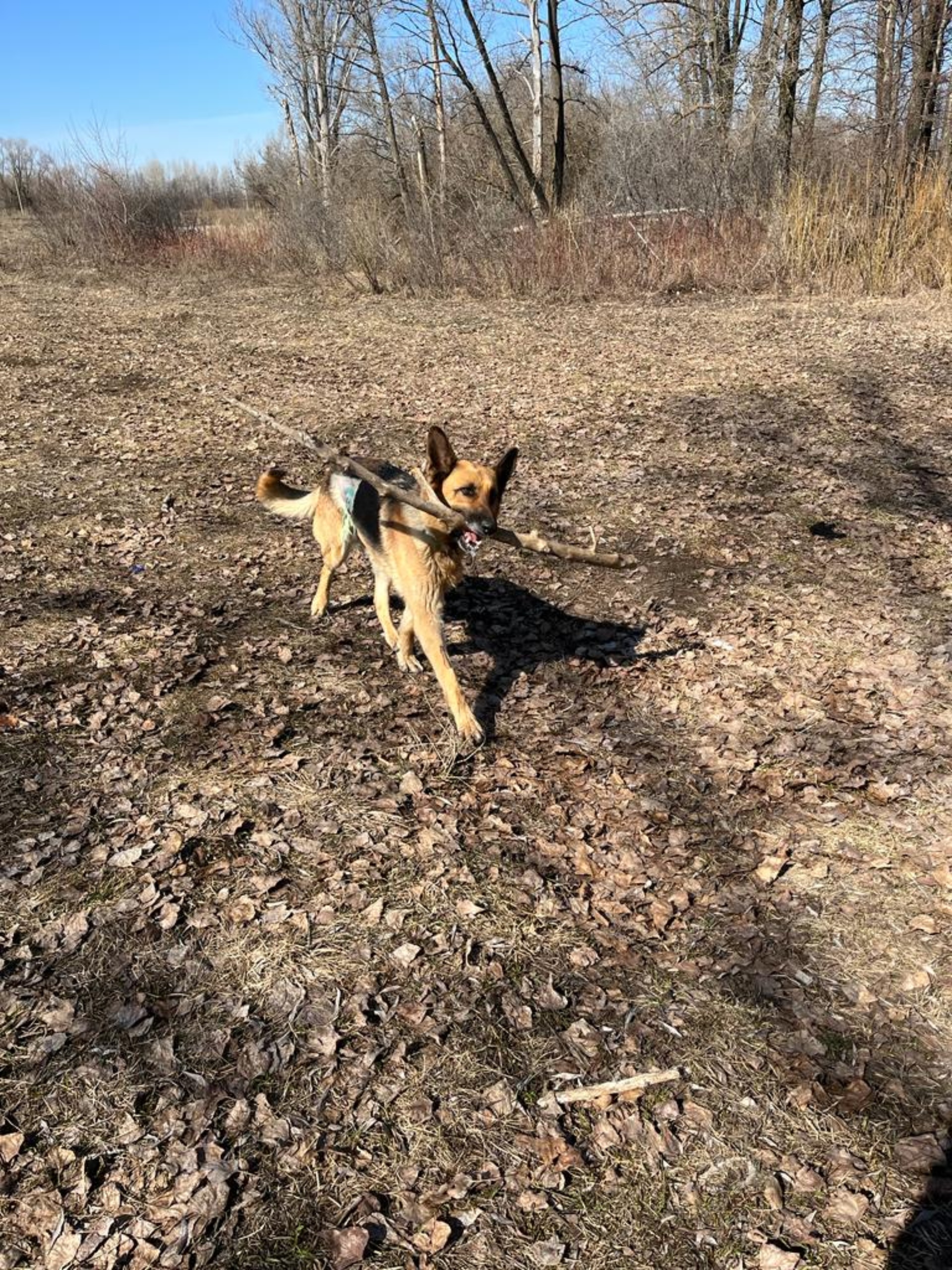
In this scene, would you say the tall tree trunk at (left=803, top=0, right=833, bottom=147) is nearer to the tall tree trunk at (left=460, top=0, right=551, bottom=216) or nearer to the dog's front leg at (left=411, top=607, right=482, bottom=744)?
the tall tree trunk at (left=460, top=0, right=551, bottom=216)

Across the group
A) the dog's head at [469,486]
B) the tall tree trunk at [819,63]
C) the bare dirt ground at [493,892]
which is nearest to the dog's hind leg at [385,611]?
the bare dirt ground at [493,892]

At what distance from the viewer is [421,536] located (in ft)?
14.8

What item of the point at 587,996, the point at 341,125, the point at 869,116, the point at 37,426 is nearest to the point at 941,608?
the point at 587,996

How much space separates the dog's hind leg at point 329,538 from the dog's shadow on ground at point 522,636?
84 cm

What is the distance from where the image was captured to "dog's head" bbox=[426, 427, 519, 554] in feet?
13.9

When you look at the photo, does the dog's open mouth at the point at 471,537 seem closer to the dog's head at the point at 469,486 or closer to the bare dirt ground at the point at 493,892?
the dog's head at the point at 469,486

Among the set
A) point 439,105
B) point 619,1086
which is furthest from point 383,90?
point 619,1086

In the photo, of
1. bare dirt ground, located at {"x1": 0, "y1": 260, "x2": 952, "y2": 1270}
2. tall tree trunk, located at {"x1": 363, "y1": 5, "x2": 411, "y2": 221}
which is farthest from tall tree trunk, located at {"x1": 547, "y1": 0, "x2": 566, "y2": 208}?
bare dirt ground, located at {"x1": 0, "y1": 260, "x2": 952, "y2": 1270}

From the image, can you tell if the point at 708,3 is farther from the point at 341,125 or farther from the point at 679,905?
the point at 679,905

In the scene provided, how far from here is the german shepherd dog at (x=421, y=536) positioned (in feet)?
14.1

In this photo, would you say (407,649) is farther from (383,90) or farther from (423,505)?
(383,90)

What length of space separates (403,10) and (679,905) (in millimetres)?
25250

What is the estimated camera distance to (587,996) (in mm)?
3115

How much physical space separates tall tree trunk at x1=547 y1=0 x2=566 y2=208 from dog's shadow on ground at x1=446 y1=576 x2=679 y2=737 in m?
18.5
